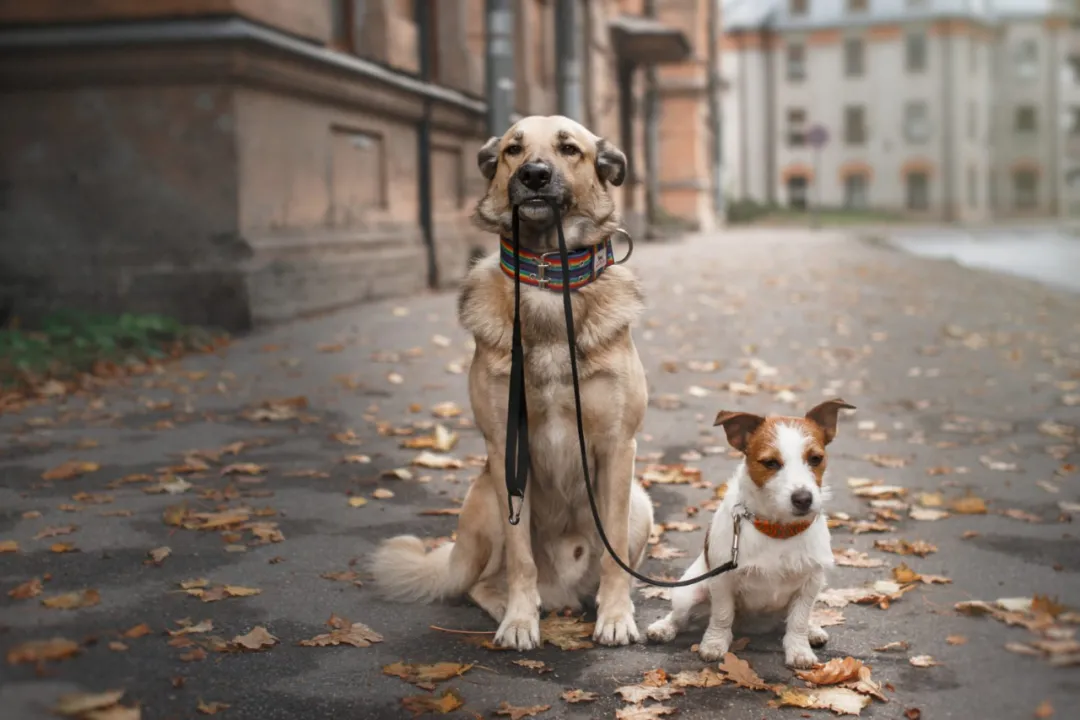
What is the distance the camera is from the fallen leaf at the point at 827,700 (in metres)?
3.57

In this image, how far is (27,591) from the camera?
4.48 metres

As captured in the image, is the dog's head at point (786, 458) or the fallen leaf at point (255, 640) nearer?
the dog's head at point (786, 458)

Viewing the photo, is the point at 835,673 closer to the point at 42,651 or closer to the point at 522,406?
the point at 522,406

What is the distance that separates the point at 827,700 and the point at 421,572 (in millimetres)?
1686

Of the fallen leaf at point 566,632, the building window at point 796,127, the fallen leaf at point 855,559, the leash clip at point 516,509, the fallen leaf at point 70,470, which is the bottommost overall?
the fallen leaf at point 566,632

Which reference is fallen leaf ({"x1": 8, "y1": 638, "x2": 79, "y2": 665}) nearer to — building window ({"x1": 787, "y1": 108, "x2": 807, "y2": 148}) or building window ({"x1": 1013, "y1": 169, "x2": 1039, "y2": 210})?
building window ({"x1": 787, "y1": 108, "x2": 807, "y2": 148})

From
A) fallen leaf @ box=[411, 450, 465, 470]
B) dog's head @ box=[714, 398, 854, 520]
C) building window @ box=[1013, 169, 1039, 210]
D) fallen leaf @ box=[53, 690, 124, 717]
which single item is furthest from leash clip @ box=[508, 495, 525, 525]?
building window @ box=[1013, 169, 1039, 210]

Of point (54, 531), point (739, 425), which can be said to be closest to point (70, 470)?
point (54, 531)

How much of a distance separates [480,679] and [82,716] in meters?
1.19

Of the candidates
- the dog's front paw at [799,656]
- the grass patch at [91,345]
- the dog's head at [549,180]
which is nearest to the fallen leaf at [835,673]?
the dog's front paw at [799,656]

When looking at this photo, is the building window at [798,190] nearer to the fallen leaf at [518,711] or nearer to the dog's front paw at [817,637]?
the dog's front paw at [817,637]

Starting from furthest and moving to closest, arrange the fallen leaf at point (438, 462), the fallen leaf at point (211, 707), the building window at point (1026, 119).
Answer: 1. the building window at point (1026, 119)
2. the fallen leaf at point (438, 462)
3. the fallen leaf at point (211, 707)

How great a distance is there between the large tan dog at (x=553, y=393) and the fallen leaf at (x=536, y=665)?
0.11 meters

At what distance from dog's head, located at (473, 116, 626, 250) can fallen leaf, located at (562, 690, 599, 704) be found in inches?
59.6
